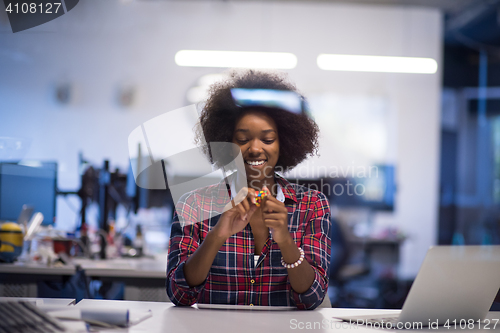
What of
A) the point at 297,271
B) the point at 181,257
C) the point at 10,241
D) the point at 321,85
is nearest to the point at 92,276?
the point at 10,241

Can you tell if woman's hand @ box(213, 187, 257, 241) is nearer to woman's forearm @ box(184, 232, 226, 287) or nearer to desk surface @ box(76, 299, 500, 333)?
woman's forearm @ box(184, 232, 226, 287)

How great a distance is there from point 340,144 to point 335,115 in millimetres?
306

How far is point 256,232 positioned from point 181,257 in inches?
9.6

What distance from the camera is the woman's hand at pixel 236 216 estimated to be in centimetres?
109

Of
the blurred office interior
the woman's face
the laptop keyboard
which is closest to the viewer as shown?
the laptop keyboard

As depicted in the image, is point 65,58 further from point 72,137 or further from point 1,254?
point 1,254

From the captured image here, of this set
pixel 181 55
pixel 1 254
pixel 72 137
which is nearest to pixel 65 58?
pixel 72 137

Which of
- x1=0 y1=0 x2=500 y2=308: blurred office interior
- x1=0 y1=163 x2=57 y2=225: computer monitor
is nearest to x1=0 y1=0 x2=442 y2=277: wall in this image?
x1=0 y1=0 x2=500 y2=308: blurred office interior

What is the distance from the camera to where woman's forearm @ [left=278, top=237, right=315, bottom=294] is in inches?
44.3

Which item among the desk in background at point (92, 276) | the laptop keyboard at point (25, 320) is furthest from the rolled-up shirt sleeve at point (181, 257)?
the desk in background at point (92, 276)

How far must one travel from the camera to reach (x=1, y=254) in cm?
215

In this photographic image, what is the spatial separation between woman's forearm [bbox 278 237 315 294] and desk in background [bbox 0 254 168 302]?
1108 millimetres

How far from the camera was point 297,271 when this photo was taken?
115cm

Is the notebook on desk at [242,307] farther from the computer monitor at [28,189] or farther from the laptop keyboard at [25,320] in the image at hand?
the computer monitor at [28,189]
